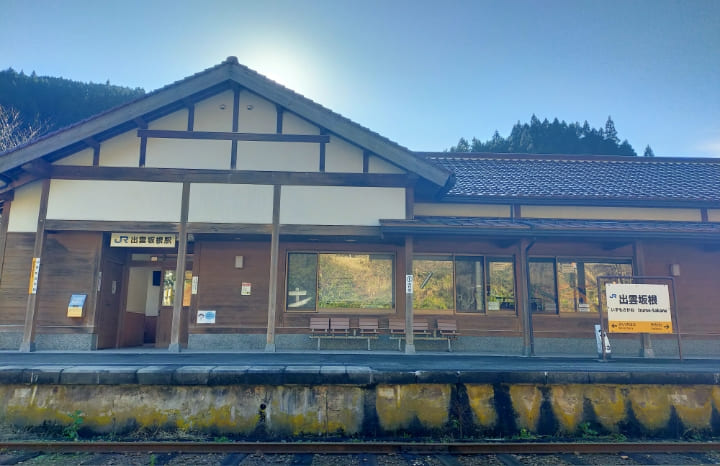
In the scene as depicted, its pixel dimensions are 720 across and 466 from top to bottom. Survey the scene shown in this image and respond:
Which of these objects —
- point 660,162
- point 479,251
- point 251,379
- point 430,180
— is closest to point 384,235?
point 430,180

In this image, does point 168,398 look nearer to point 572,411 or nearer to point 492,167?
point 572,411

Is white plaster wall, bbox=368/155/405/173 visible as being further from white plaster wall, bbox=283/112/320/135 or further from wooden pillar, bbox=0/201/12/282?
wooden pillar, bbox=0/201/12/282

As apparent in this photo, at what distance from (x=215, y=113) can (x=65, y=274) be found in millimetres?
5440

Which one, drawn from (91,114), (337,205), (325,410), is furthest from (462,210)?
(91,114)

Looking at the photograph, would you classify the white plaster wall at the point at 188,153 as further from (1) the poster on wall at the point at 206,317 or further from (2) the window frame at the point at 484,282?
(2) the window frame at the point at 484,282

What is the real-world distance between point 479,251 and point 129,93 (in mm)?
35989

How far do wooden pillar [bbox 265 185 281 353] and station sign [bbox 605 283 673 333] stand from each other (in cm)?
705

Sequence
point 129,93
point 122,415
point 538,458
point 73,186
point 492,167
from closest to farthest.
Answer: point 538,458
point 122,415
point 73,186
point 492,167
point 129,93

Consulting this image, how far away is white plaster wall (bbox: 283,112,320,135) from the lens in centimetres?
1045

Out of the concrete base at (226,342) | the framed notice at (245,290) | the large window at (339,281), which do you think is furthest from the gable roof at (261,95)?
the concrete base at (226,342)

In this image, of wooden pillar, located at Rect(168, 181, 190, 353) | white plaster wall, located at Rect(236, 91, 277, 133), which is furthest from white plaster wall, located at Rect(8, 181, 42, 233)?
white plaster wall, located at Rect(236, 91, 277, 133)

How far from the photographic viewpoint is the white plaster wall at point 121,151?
399 inches

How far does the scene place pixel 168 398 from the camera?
559 cm

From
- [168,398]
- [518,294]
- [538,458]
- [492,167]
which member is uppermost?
[492,167]
